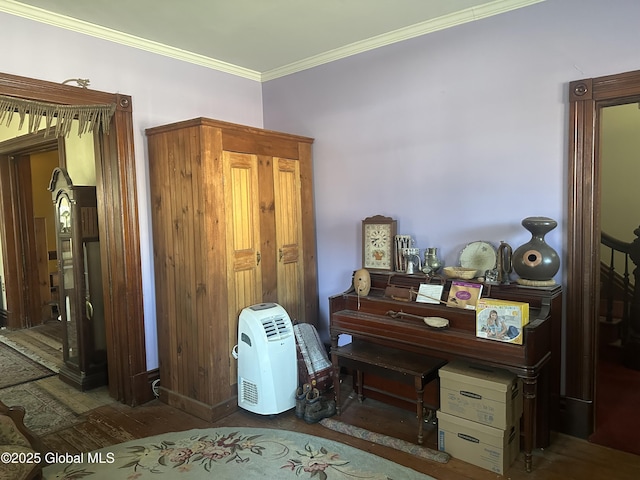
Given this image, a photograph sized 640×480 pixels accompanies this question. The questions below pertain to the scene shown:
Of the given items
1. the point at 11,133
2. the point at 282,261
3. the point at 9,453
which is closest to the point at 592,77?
the point at 282,261

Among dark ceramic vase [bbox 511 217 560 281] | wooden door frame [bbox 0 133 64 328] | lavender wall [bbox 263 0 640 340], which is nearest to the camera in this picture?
dark ceramic vase [bbox 511 217 560 281]

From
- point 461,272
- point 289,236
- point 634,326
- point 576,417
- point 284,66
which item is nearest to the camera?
point 576,417

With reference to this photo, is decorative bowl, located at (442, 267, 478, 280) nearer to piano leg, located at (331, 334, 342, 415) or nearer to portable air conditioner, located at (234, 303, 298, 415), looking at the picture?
piano leg, located at (331, 334, 342, 415)

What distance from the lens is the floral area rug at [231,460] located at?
7.86 feet

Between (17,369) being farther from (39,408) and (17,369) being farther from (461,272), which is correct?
(461,272)

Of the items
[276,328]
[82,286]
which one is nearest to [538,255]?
[276,328]

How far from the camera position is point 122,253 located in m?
3.21

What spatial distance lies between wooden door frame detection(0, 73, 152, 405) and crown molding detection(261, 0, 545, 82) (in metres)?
1.39

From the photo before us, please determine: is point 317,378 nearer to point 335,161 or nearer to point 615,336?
point 335,161

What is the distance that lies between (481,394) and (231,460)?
140 centimetres

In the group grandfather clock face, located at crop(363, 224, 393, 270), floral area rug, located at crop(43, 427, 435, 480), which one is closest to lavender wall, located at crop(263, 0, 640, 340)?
grandfather clock face, located at crop(363, 224, 393, 270)

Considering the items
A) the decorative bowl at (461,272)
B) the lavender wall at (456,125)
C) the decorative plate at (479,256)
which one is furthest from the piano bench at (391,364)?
the lavender wall at (456,125)

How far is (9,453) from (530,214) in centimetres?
297

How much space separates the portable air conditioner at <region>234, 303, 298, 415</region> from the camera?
9.67ft
